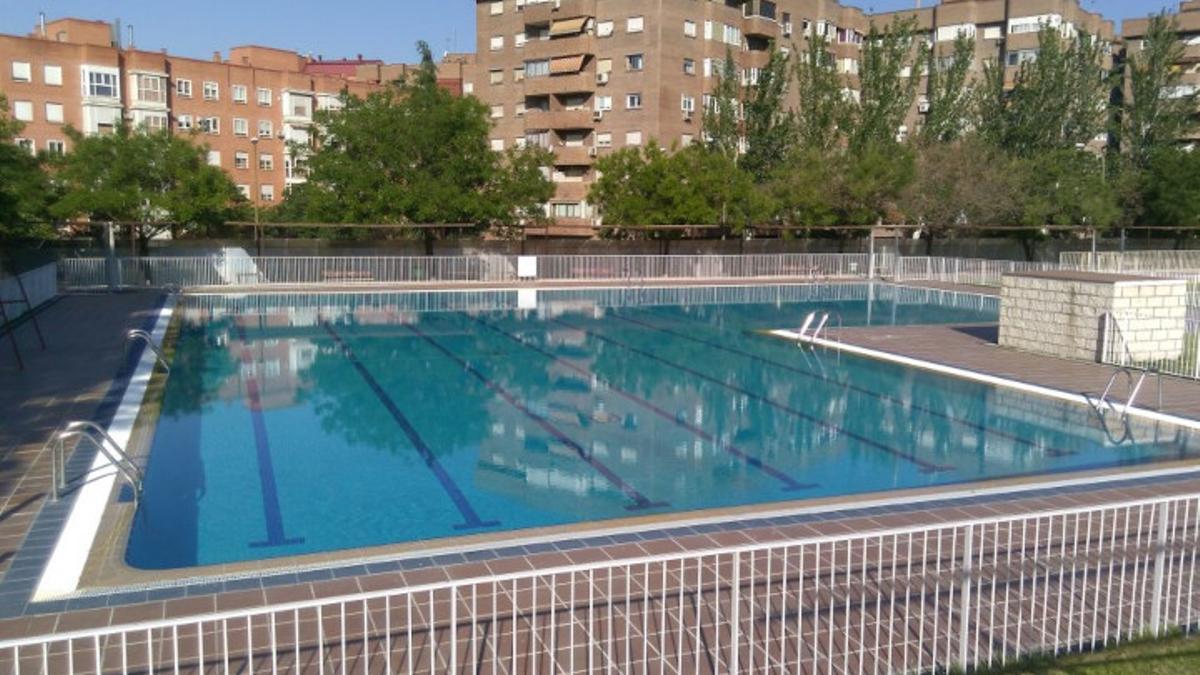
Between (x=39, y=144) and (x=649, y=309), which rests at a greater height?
(x=39, y=144)

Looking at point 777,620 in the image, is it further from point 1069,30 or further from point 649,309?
point 1069,30

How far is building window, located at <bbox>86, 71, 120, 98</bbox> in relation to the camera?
54.5 metres

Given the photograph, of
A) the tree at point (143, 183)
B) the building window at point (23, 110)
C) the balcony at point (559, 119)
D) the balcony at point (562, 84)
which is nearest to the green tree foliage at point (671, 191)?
the tree at point (143, 183)

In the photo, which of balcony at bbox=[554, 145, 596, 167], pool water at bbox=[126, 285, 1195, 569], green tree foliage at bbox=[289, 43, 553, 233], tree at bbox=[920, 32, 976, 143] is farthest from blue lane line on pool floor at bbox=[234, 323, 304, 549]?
balcony at bbox=[554, 145, 596, 167]

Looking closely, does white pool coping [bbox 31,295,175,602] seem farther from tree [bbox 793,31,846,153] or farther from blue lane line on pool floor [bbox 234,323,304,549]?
tree [bbox 793,31,846,153]

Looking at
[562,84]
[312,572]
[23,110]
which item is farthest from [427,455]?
[23,110]

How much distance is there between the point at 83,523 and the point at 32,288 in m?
17.3

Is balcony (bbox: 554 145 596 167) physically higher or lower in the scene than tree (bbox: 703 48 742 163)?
lower

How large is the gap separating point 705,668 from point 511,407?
9.47 m

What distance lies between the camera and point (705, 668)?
17.9ft

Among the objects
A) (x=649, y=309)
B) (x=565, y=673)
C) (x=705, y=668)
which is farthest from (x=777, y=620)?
(x=649, y=309)

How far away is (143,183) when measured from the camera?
31.6 meters

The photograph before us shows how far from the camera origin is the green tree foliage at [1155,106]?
46375 mm

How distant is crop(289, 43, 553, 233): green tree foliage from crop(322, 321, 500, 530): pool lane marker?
1487 cm
